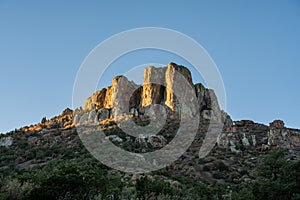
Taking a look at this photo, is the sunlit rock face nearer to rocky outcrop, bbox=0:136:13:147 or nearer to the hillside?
the hillside

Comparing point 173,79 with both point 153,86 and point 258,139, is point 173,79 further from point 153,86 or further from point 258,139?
point 258,139

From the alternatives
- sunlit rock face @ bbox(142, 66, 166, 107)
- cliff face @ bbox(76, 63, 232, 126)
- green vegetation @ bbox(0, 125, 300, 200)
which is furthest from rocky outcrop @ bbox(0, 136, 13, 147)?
sunlit rock face @ bbox(142, 66, 166, 107)

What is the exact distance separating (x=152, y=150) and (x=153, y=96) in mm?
26721

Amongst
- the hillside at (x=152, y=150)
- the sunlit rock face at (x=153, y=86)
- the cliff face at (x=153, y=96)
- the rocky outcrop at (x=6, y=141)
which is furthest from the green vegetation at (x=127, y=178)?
the sunlit rock face at (x=153, y=86)

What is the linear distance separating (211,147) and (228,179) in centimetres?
Answer: 1273

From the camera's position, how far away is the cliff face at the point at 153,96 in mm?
74688

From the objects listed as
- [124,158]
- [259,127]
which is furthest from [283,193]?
[259,127]

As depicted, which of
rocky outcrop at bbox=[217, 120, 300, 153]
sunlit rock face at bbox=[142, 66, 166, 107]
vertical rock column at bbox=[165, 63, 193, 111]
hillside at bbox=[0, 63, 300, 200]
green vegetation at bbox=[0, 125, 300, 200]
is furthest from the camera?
sunlit rock face at bbox=[142, 66, 166, 107]

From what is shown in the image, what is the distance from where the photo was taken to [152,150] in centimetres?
5175

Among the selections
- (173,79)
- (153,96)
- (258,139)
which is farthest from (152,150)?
(173,79)

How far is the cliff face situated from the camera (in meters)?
74.7

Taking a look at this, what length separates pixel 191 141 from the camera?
57719mm

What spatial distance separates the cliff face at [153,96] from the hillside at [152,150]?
21 centimetres

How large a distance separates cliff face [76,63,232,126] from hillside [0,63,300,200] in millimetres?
213
